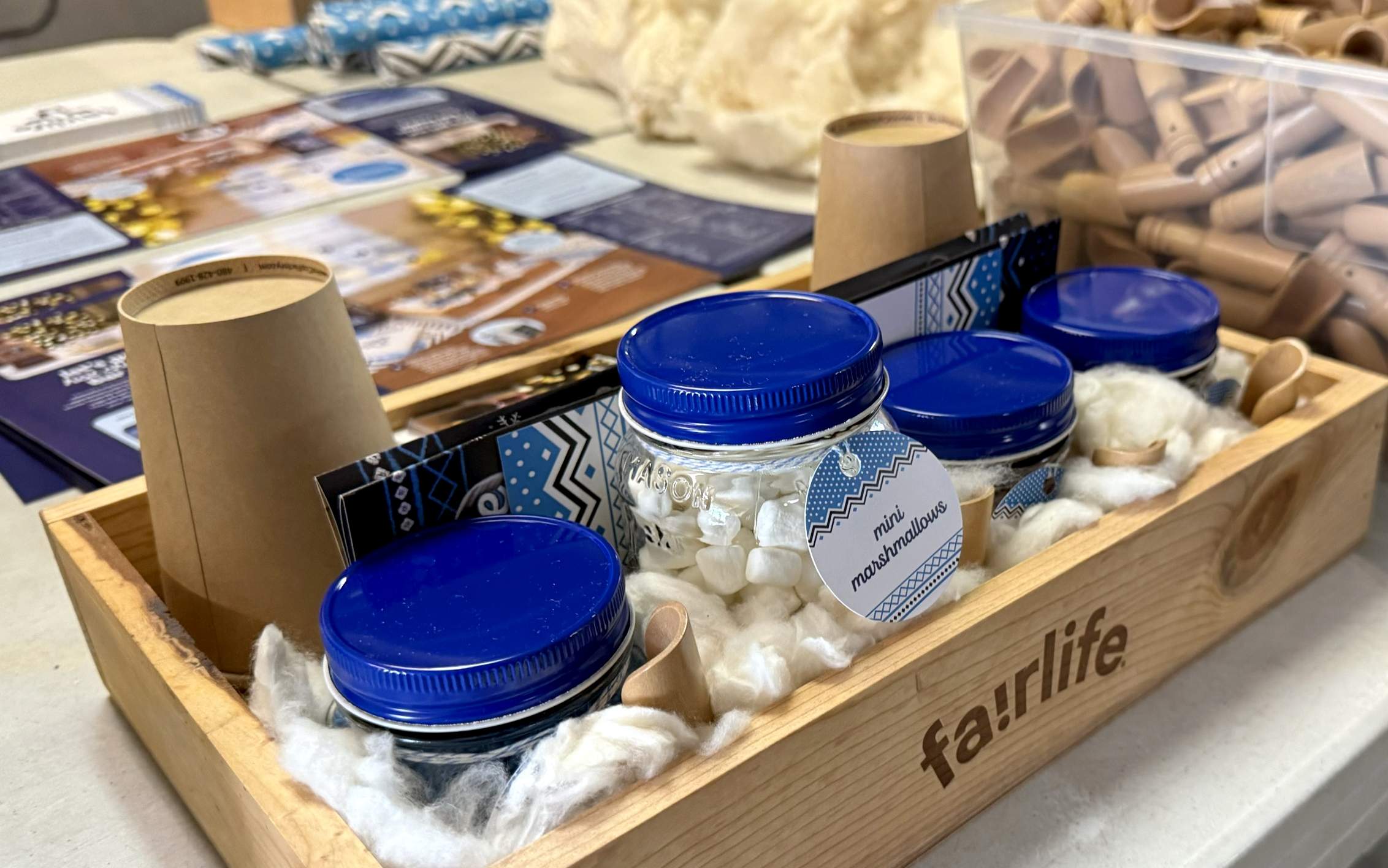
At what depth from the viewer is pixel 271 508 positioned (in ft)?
1.49

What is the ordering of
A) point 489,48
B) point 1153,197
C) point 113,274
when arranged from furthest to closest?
point 489,48, point 113,274, point 1153,197

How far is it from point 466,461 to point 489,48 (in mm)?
1298

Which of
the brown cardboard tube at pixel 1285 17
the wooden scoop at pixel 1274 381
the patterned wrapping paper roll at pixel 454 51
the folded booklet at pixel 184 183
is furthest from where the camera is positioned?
the patterned wrapping paper roll at pixel 454 51

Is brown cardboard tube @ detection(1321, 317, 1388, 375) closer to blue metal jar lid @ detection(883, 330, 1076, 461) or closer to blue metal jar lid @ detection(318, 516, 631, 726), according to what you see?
blue metal jar lid @ detection(883, 330, 1076, 461)

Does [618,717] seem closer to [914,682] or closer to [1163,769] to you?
[914,682]

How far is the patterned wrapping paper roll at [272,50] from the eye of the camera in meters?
1.64

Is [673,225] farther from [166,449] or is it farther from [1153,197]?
[166,449]

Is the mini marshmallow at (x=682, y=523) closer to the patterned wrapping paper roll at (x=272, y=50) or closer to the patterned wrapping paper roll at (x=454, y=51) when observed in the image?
the patterned wrapping paper roll at (x=454, y=51)

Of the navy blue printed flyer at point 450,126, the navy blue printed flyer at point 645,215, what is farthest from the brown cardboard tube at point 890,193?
the navy blue printed flyer at point 450,126

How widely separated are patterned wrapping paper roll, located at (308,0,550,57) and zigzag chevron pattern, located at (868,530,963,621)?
55.2 inches

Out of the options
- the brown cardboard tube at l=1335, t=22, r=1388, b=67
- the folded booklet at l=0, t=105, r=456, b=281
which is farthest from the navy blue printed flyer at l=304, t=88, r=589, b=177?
the brown cardboard tube at l=1335, t=22, r=1388, b=67

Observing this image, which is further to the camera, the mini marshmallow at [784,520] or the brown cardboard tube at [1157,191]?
the brown cardboard tube at [1157,191]

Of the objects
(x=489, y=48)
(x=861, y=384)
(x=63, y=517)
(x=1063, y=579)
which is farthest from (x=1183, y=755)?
(x=489, y=48)

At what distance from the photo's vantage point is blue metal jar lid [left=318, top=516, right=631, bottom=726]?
0.35m
